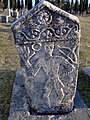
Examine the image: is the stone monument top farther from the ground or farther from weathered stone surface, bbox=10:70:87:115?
the ground

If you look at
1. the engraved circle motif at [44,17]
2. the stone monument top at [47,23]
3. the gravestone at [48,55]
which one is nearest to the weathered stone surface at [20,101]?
the gravestone at [48,55]

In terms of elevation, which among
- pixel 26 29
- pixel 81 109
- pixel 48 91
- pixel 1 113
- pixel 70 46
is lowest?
pixel 1 113

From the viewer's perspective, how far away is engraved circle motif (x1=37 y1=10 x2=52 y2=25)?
2787 mm

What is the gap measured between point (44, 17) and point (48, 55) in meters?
0.43

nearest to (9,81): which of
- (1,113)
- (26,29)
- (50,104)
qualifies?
→ (1,113)

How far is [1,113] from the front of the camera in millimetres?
3871

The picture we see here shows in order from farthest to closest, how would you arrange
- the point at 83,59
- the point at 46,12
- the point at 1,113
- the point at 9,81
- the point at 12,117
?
1. the point at 83,59
2. the point at 9,81
3. the point at 1,113
4. the point at 12,117
5. the point at 46,12

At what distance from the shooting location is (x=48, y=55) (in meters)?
2.96

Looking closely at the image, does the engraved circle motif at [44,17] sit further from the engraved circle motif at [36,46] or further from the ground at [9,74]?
the ground at [9,74]

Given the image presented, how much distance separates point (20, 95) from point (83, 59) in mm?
3770

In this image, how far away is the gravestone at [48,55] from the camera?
9.25ft

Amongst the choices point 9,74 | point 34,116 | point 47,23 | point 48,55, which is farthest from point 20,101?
point 9,74

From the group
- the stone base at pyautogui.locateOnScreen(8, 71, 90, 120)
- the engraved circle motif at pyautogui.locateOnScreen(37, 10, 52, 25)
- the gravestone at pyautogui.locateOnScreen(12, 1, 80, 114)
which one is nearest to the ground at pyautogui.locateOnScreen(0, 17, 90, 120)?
the stone base at pyautogui.locateOnScreen(8, 71, 90, 120)

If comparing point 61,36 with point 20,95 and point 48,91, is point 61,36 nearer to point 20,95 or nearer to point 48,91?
point 48,91
